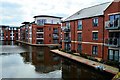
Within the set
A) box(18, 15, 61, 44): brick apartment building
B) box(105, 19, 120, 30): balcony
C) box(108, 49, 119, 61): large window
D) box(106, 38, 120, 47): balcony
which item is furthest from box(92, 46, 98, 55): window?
box(18, 15, 61, 44): brick apartment building

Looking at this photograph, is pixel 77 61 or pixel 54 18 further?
pixel 54 18

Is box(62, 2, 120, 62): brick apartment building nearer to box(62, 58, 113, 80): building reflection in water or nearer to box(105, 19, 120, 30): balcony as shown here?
box(105, 19, 120, 30): balcony

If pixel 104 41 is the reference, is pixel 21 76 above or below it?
below

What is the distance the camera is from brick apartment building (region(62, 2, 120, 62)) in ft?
73.3

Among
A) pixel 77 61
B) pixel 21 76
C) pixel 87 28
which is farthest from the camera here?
pixel 87 28

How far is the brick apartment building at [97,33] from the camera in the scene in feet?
73.3

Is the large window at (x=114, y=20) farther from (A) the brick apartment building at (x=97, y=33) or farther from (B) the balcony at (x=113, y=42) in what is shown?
(B) the balcony at (x=113, y=42)

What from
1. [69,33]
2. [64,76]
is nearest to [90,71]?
→ [64,76]

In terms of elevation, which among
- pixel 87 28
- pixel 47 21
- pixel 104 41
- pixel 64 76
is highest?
pixel 47 21

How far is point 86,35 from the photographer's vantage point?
29.8 m

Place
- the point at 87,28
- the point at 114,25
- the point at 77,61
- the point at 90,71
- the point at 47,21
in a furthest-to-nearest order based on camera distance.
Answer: the point at 47,21
the point at 87,28
the point at 77,61
the point at 114,25
the point at 90,71

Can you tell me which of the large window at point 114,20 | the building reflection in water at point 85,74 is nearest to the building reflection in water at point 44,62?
the building reflection in water at point 85,74

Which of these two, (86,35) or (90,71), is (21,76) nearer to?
(90,71)

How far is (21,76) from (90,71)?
7.90 m
